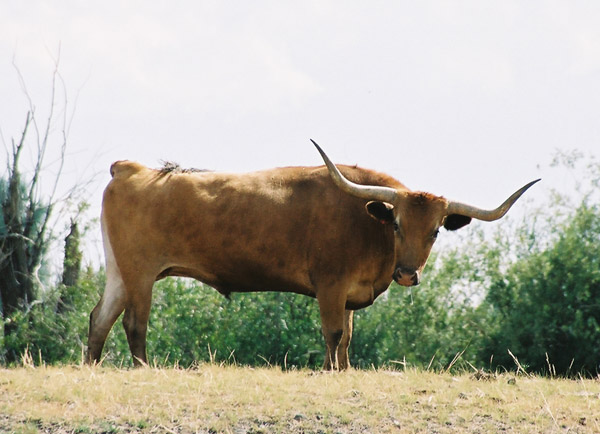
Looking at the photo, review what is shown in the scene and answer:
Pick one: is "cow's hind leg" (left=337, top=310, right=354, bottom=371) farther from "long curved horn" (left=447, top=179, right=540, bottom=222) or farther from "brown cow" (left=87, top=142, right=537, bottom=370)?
"long curved horn" (left=447, top=179, right=540, bottom=222)

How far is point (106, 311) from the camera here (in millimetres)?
11969

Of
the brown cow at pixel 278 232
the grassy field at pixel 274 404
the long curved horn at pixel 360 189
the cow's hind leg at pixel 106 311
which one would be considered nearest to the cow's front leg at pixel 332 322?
the brown cow at pixel 278 232

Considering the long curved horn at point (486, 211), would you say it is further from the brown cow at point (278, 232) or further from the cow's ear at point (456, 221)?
the cow's ear at point (456, 221)

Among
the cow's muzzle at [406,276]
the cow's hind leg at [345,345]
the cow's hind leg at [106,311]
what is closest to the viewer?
the cow's muzzle at [406,276]

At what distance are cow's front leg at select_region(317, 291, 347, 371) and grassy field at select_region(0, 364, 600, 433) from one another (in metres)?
0.57

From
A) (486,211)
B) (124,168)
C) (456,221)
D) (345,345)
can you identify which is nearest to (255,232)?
(345,345)

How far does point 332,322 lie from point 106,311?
10.7ft

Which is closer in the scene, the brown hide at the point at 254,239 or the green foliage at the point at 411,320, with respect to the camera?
the brown hide at the point at 254,239

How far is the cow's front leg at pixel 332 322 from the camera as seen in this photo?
10.8 m

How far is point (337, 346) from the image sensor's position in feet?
35.5

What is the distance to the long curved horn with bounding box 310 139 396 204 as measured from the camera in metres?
10.9

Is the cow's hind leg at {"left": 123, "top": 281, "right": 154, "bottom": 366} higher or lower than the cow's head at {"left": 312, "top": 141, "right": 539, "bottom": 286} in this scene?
lower

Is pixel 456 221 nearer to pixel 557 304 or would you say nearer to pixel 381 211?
pixel 381 211

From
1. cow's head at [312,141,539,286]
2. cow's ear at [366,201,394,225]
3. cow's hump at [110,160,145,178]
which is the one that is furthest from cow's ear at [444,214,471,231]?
cow's hump at [110,160,145,178]
